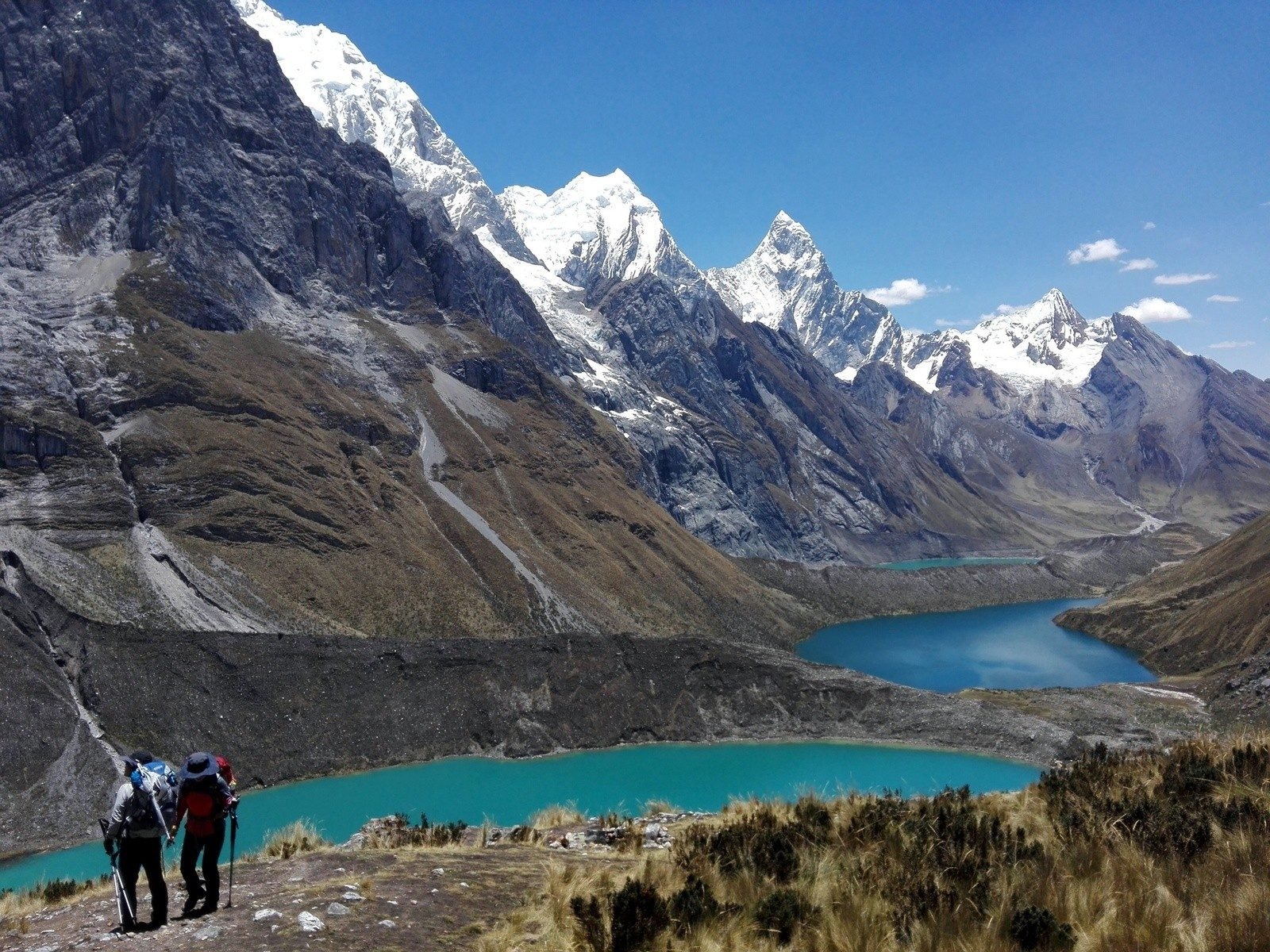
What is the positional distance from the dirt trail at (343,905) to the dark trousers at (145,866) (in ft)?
1.06

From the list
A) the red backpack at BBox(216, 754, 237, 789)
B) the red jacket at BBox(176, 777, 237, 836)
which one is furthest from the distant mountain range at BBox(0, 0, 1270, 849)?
the red jacket at BBox(176, 777, 237, 836)

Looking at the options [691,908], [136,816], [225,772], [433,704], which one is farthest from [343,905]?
[433,704]

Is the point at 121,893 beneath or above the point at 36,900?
above

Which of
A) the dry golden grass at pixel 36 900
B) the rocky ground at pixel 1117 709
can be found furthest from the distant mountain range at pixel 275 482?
the dry golden grass at pixel 36 900

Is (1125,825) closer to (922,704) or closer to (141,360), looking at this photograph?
(922,704)

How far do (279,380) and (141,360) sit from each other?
16773 millimetres

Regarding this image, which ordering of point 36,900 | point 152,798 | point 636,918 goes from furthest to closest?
point 36,900 → point 152,798 → point 636,918

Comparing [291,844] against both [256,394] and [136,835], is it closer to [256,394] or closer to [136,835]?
[136,835]

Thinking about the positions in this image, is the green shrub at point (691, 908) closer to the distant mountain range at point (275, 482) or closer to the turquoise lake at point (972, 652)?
the distant mountain range at point (275, 482)

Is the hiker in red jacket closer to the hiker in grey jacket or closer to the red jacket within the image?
the red jacket

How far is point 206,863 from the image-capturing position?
495 inches

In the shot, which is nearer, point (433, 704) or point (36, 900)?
point (36, 900)

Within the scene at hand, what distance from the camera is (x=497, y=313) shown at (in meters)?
197

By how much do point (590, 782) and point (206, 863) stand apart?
5097 cm
